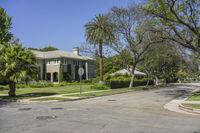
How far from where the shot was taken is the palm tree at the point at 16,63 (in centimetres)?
2983

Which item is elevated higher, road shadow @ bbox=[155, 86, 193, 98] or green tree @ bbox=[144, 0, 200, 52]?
green tree @ bbox=[144, 0, 200, 52]

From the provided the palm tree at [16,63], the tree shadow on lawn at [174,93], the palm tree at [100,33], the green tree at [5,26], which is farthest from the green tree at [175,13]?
the green tree at [5,26]

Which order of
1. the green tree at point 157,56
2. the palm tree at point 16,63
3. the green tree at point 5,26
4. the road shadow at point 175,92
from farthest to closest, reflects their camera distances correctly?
the green tree at point 5,26 < the green tree at point 157,56 < the road shadow at point 175,92 < the palm tree at point 16,63

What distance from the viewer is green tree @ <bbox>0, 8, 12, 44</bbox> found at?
54.8m

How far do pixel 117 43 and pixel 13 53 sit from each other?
25490 millimetres

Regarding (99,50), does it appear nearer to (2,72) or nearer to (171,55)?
(171,55)

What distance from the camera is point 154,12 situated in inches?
1276

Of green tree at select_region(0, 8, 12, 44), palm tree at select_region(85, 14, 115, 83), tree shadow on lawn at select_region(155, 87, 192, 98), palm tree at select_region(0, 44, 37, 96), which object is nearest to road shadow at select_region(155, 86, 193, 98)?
tree shadow on lawn at select_region(155, 87, 192, 98)

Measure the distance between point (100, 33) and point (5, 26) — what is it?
16.0 metres

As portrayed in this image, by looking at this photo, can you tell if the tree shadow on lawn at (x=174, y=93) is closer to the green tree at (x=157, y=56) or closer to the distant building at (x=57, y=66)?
the green tree at (x=157, y=56)

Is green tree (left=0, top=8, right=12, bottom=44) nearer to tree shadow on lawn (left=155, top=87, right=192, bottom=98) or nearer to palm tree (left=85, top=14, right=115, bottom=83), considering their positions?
palm tree (left=85, top=14, right=115, bottom=83)

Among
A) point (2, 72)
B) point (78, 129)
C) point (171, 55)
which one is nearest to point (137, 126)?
point (78, 129)

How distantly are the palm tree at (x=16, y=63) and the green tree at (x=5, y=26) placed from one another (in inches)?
964

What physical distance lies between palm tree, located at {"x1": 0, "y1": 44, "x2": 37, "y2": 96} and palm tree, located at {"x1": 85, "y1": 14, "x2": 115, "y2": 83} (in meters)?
21.8
